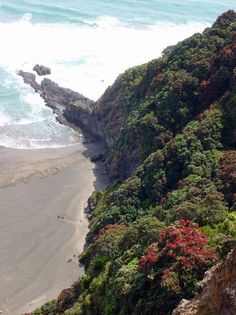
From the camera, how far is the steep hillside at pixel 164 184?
2262 centimetres

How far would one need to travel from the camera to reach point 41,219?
41.5 m

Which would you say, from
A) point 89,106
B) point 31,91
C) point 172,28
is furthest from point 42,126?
point 172,28

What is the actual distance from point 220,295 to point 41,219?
91.9ft

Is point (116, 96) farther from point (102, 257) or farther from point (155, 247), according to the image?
point (155, 247)

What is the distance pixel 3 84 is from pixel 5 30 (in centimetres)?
2878

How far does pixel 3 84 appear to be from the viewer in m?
69.0

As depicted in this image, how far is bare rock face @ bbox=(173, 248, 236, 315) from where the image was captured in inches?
569

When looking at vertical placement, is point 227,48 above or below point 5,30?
above

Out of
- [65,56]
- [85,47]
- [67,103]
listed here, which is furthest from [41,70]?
[85,47]

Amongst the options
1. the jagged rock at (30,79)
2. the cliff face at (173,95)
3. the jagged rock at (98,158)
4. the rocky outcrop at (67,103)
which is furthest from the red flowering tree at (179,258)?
the jagged rock at (30,79)

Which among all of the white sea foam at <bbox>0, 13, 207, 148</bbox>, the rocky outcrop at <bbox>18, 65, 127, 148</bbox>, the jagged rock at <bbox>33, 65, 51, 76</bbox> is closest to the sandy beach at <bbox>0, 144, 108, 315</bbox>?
the rocky outcrop at <bbox>18, 65, 127, 148</bbox>

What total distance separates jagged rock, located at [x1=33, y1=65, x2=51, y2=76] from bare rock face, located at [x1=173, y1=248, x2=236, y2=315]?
199ft

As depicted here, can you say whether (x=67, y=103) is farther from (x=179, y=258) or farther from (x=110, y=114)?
(x=179, y=258)

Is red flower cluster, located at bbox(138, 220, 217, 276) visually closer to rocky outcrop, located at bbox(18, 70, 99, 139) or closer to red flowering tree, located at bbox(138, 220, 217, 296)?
red flowering tree, located at bbox(138, 220, 217, 296)
